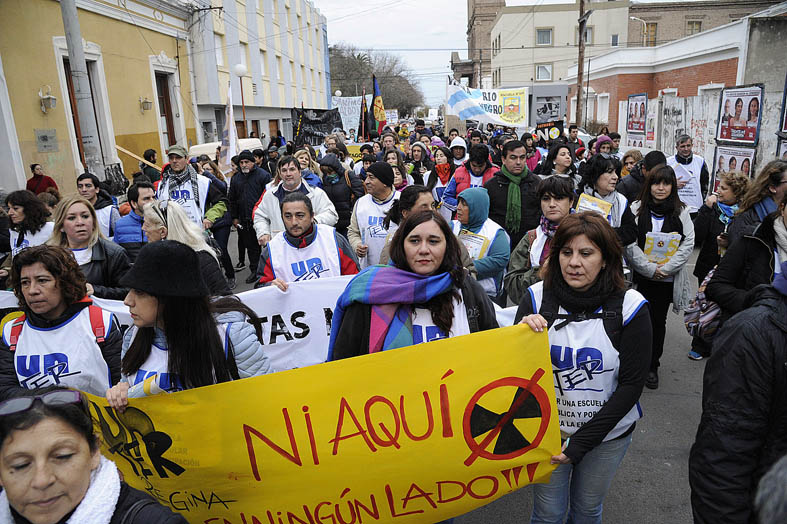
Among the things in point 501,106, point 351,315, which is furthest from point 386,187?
point 501,106

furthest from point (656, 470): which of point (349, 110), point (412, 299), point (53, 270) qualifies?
point (349, 110)

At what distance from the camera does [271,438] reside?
7.95 feet

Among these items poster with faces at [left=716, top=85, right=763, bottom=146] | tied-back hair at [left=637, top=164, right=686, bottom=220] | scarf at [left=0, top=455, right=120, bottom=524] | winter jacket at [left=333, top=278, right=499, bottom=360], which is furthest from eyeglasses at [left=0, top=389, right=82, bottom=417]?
poster with faces at [left=716, top=85, right=763, bottom=146]

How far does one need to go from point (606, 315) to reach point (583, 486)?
2.75 ft

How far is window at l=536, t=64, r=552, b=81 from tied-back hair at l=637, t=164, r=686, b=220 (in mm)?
51429

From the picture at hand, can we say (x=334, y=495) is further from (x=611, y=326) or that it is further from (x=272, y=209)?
(x=272, y=209)

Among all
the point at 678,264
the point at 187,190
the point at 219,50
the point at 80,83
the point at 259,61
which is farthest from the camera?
the point at 259,61

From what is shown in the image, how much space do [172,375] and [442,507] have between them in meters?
1.35

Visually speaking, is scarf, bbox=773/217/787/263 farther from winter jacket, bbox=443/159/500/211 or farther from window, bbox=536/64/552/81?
window, bbox=536/64/552/81

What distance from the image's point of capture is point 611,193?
519cm

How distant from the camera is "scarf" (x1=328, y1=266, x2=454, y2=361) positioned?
2.46m

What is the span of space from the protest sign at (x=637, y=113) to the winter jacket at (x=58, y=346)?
1643cm

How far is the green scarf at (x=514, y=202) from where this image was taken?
5.76m

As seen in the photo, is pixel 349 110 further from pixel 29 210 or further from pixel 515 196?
pixel 29 210
